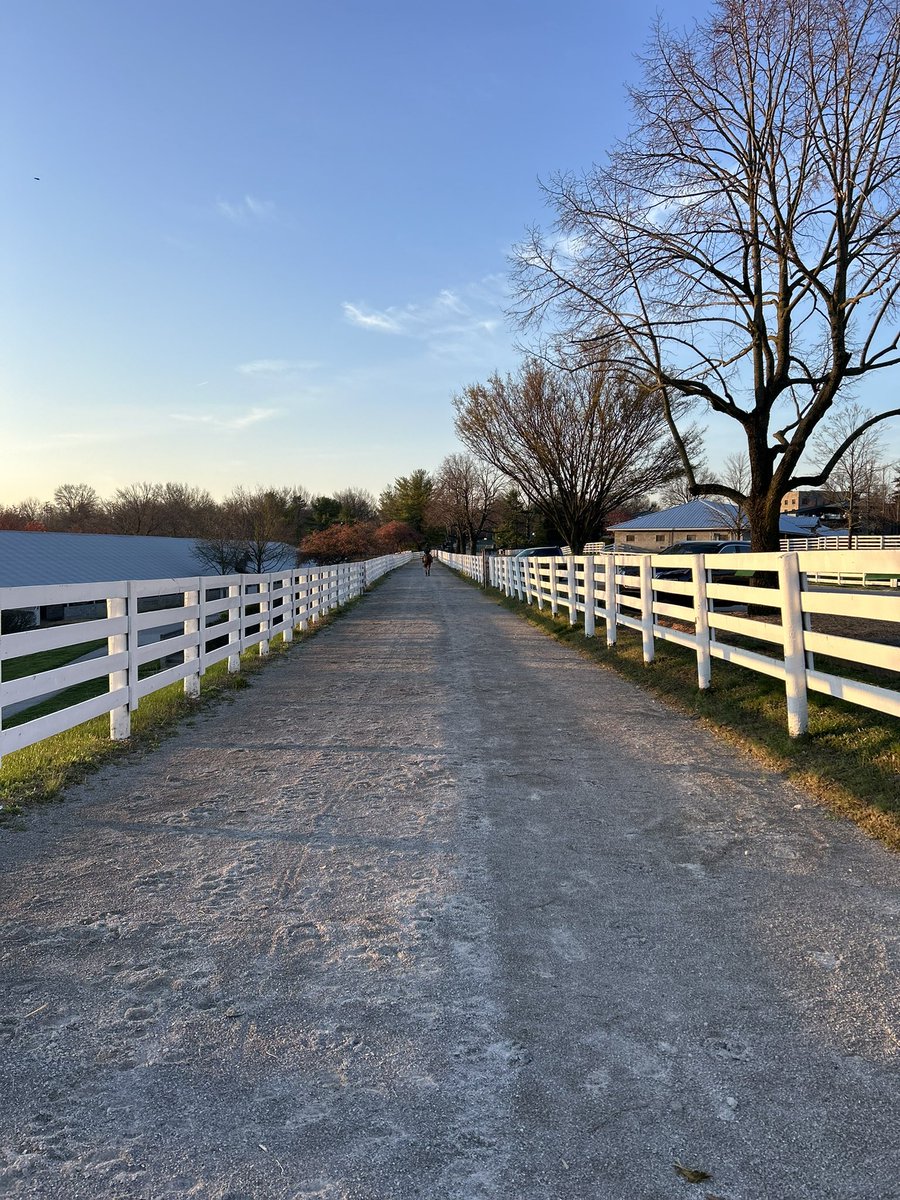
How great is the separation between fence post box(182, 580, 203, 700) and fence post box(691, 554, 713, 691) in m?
5.31

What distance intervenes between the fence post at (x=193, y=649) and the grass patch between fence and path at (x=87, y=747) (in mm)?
88

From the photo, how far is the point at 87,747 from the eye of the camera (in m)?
6.16

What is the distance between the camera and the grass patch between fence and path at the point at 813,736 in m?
4.70

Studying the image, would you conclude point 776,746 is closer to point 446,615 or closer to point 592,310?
point 592,310

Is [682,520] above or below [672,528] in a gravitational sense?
above

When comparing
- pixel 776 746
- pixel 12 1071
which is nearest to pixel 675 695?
pixel 776 746

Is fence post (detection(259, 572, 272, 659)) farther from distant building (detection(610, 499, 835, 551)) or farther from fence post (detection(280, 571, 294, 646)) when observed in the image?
distant building (detection(610, 499, 835, 551))

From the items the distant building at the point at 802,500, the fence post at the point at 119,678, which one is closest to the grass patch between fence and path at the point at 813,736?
the fence post at the point at 119,678

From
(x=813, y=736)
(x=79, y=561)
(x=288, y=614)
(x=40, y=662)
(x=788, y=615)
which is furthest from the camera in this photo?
(x=79, y=561)

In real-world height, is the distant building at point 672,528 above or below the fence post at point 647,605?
above

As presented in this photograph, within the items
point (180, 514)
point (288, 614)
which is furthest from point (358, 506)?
point (288, 614)

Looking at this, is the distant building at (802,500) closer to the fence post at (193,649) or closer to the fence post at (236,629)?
the fence post at (236,629)

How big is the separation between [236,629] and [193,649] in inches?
71.3

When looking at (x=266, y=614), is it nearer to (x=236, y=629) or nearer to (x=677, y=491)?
(x=236, y=629)
